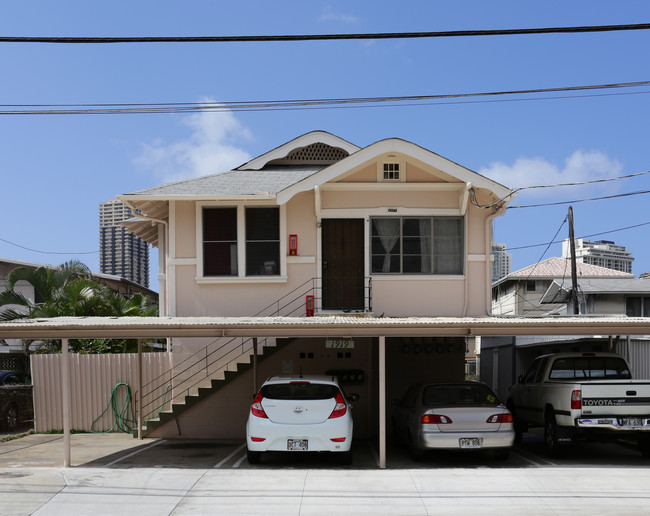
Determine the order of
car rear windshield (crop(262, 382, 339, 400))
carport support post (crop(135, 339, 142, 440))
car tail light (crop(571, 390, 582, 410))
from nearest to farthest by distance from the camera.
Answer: car rear windshield (crop(262, 382, 339, 400))
car tail light (crop(571, 390, 582, 410))
carport support post (crop(135, 339, 142, 440))

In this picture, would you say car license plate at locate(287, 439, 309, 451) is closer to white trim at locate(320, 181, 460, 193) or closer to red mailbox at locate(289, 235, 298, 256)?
red mailbox at locate(289, 235, 298, 256)

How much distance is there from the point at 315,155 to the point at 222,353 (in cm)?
651

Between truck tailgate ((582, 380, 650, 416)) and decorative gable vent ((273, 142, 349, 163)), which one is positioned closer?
truck tailgate ((582, 380, 650, 416))

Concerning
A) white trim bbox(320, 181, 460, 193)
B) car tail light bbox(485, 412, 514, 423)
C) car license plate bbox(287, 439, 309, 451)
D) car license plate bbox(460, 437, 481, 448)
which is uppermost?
white trim bbox(320, 181, 460, 193)

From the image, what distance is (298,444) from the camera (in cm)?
1223

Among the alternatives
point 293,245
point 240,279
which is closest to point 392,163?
point 293,245

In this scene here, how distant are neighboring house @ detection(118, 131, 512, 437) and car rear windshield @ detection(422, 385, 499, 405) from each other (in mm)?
4305

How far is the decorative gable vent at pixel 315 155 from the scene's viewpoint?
2148cm

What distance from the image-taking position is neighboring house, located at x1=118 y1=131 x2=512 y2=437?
59.2ft

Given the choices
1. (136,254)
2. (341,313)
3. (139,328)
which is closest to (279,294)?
(341,313)

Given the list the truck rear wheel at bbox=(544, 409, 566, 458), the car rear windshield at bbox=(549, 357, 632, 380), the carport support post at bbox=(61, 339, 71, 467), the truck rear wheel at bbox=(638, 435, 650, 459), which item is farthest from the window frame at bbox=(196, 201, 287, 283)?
the truck rear wheel at bbox=(638, 435, 650, 459)

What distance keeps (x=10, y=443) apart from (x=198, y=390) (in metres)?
4.47

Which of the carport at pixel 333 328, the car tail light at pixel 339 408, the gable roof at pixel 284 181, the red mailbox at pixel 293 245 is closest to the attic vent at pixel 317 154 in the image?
the gable roof at pixel 284 181

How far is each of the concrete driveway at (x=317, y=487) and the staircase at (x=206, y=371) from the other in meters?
3.63
